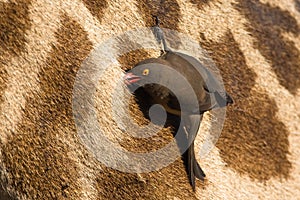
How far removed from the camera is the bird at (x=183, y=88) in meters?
11.0

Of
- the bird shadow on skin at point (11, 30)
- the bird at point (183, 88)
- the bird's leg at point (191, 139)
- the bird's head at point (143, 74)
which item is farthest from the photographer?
the bird's leg at point (191, 139)

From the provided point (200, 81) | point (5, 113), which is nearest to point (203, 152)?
point (200, 81)

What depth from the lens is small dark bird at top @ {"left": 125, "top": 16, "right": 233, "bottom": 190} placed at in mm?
11031

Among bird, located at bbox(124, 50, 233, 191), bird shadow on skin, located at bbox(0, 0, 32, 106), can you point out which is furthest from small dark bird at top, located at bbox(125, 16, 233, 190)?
bird shadow on skin, located at bbox(0, 0, 32, 106)

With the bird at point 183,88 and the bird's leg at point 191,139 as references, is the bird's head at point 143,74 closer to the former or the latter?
the bird at point 183,88

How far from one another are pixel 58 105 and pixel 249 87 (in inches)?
250

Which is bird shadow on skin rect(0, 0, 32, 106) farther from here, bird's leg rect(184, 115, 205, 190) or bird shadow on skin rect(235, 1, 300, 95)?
bird shadow on skin rect(235, 1, 300, 95)

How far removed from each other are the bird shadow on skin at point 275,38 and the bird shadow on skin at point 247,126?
44.6 inches

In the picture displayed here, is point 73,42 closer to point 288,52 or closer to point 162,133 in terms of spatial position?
point 162,133

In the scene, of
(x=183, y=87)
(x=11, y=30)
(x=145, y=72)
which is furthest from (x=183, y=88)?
(x=11, y=30)

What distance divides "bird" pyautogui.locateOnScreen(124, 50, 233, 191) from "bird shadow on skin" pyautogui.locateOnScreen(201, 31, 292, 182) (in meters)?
1.58

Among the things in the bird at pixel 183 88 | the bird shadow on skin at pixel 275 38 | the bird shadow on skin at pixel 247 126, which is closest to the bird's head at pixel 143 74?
the bird at pixel 183 88

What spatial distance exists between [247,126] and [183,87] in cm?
387

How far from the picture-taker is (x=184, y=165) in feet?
40.0
